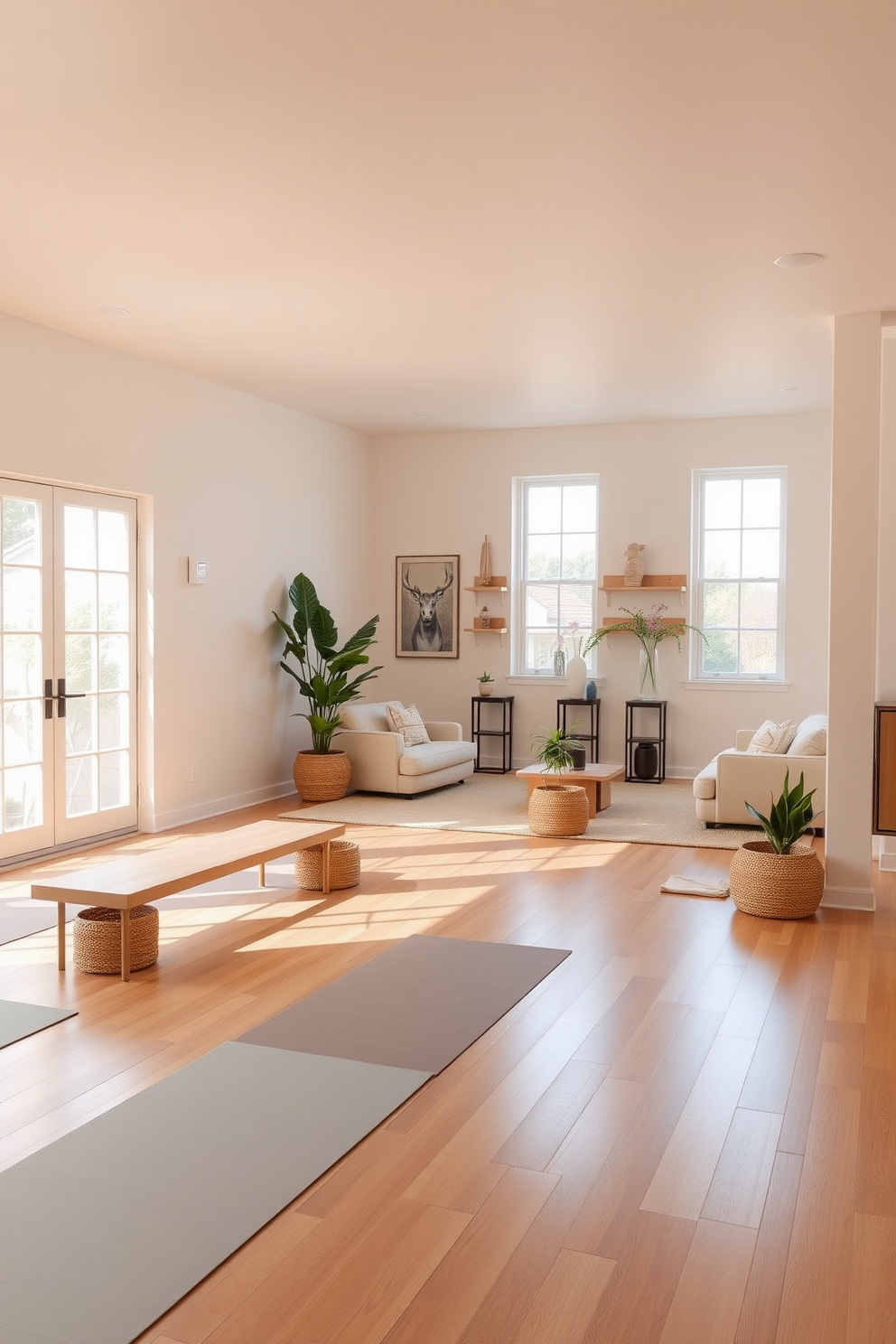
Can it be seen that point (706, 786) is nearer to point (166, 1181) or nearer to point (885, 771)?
point (885, 771)

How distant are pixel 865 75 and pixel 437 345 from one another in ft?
11.7

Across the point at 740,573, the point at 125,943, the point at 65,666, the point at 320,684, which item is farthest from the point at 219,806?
the point at 740,573

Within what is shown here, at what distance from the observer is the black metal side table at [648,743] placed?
9.10 m

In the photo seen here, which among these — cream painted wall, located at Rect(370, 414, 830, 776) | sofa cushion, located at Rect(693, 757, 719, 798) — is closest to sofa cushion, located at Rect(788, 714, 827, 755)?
sofa cushion, located at Rect(693, 757, 719, 798)

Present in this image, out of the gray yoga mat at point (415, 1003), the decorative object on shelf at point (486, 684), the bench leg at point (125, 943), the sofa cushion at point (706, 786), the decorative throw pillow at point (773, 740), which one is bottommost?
the gray yoga mat at point (415, 1003)

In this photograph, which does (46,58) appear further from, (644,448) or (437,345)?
(644,448)

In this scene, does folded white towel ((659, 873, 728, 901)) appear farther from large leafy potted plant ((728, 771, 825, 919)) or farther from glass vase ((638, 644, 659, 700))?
glass vase ((638, 644, 659, 700))

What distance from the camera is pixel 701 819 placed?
7184 millimetres

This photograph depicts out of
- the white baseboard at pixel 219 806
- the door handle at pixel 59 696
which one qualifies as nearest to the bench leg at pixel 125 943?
the door handle at pixel 59 696

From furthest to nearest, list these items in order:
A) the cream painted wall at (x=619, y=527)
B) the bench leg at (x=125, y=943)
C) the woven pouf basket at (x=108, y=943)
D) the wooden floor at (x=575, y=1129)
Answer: the cream painted wall at (x=619, y=527), the woven pouf basket at (x=108, y=943), the bench leg at (x=125, y=943), the wooden floor at (x=575, y=1129)

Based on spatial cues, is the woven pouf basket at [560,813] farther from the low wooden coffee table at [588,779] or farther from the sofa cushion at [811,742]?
the sofa cushion at [811,742]

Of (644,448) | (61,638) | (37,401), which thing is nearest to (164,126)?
(37,401)

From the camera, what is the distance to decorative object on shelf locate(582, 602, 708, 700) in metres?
9.34

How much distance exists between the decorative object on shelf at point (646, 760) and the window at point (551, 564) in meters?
Answer: 1.20
